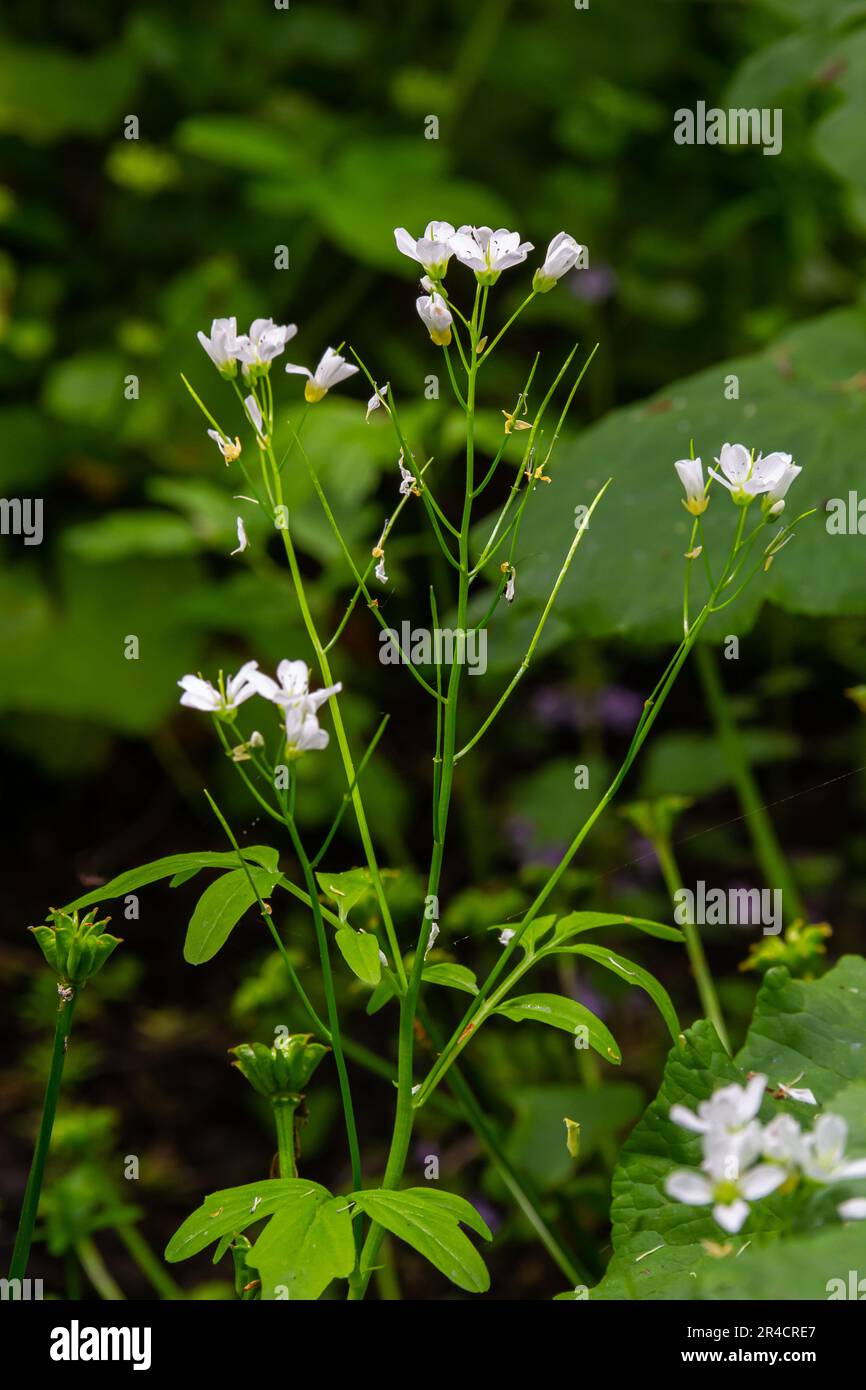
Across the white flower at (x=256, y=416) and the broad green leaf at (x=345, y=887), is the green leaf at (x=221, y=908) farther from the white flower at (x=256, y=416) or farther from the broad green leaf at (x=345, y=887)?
the white flower at (x=256, y=416)

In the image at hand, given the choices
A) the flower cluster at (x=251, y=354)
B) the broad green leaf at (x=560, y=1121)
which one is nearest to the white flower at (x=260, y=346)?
the flower cluster at (x=251, y=354)

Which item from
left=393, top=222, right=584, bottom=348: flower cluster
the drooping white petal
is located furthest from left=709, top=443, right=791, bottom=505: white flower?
the drooping white petal

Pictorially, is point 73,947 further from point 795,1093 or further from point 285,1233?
point 795,1093

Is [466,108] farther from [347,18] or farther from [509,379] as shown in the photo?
[509,379]

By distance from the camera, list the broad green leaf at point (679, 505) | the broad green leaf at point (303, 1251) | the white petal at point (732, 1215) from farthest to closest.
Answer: the broad green leaf at point (679, 505)
the broad green leaf at point (303, 1251)
the white petal at point (732, 1215)

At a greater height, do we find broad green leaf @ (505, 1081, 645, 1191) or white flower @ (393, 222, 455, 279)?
white flower @ (393, 222, 455, 279)

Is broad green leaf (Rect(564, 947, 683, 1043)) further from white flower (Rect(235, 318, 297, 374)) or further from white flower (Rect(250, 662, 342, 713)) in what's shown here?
white flower (Rect(235, 318, 297, 374))
